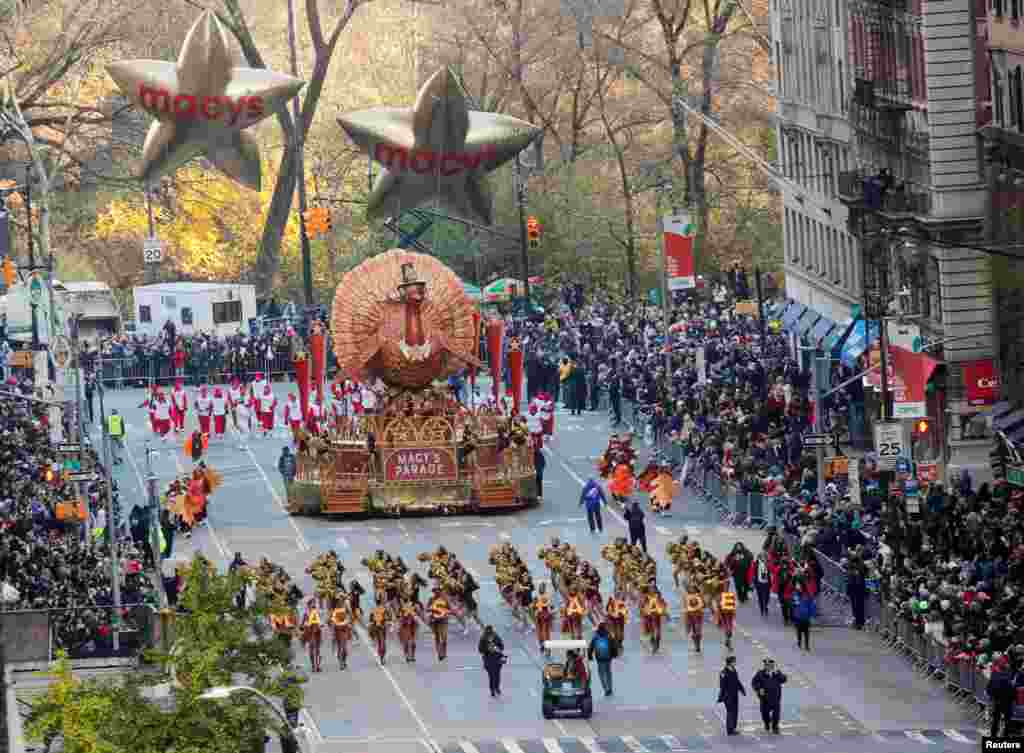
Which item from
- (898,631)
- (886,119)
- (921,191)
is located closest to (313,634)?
(898,631)

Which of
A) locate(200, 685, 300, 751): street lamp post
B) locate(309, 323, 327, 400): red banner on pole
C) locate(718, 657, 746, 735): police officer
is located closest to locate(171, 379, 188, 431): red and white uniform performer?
locate(309, 323, 327, 400): red banner on pole

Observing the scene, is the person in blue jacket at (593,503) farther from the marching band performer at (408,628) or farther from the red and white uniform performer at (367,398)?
the red and white uniform performer at (367,398)

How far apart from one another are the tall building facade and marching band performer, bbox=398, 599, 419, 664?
39.9 feet

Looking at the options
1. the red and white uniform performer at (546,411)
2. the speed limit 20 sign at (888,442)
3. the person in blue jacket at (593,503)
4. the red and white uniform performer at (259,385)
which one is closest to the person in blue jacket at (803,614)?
the speed limit 20 sign at (888,442)

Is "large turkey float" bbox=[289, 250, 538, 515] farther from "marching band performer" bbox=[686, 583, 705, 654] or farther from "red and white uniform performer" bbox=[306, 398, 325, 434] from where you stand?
"marching band performer" bbox=[686, 583, 705, 654]

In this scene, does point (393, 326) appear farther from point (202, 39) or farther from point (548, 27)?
point (548, 27)

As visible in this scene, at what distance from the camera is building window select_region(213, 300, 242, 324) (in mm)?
104438

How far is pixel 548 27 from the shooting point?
385 feet

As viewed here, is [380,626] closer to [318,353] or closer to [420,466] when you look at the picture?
[420,466]

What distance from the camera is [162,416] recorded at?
87688 millimetres

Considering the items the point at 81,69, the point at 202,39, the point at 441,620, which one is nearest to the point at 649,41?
the point at 81,69

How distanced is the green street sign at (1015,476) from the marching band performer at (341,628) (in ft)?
38.3

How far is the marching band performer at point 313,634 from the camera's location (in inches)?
2286

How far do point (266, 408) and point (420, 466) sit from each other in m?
13.7
